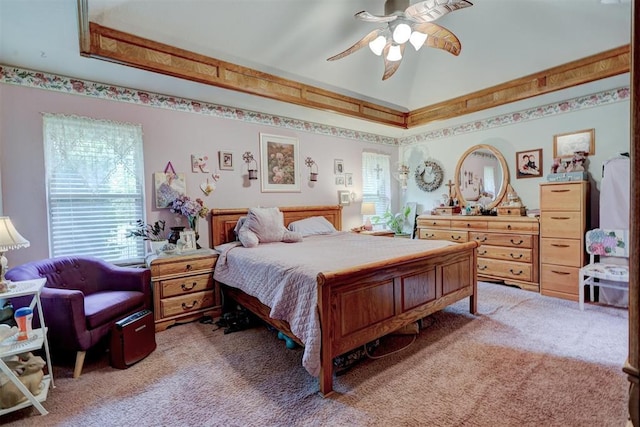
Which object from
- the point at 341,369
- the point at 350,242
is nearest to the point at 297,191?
the point at 350,242

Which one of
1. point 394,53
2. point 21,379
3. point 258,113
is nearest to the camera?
point 21,379

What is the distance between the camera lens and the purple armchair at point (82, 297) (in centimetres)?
214

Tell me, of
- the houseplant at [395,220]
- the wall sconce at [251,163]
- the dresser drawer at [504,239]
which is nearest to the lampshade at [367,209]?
the houseplant at [395,220]

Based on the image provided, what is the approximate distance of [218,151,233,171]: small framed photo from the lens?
3858 millimetres

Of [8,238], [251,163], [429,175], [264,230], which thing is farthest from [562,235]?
[8,238]

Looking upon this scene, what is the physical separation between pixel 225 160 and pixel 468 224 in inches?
139

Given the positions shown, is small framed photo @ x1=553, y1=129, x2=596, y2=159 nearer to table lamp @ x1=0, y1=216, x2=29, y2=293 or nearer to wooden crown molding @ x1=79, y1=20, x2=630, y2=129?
wooden crown molding @ x1=79, y1=20, x2=630, y2=129

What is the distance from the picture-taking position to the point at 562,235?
3648 millimetres

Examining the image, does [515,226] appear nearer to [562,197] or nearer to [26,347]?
[562,197]

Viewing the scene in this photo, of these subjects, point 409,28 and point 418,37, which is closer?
point 409,28

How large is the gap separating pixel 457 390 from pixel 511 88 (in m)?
3.67

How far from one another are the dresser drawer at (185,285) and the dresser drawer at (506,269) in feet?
11.9

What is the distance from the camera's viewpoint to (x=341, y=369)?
221 centimetres

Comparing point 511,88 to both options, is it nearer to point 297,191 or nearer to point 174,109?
point 297,191
